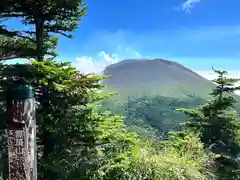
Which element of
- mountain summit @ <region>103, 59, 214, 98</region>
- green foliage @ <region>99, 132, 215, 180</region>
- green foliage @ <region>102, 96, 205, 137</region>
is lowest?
green foliage @ <region>99, 132, 215, 180</region>

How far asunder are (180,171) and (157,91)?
919 cm

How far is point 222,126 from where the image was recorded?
18.8 feet

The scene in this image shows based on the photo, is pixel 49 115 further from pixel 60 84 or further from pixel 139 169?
pixel 139 169

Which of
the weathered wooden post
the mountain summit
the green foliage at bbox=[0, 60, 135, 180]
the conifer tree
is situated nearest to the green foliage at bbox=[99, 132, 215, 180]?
the green foliage at bbox=[0, 60, 135, 180]

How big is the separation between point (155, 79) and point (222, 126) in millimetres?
8044

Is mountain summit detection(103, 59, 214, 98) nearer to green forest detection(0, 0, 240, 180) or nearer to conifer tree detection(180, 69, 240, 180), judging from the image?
conifer tree detection(180, 69, 240, 180)

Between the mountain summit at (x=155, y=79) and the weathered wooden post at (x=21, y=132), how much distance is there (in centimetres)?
962

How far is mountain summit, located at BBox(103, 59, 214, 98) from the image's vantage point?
12523mm

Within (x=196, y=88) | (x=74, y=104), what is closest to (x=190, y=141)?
(x=74, y=104)

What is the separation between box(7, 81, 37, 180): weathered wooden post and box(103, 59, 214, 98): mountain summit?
31.6ft

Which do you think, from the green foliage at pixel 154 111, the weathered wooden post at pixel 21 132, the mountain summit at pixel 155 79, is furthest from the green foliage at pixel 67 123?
the mountain summit at pixel 155 79

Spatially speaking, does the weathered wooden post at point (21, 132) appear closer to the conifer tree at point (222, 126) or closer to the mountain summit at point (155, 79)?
the conifer tree at point (222, 126)

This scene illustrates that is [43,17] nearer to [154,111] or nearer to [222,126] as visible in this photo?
[222,126]

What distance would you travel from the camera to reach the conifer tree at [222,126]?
5527 mm
